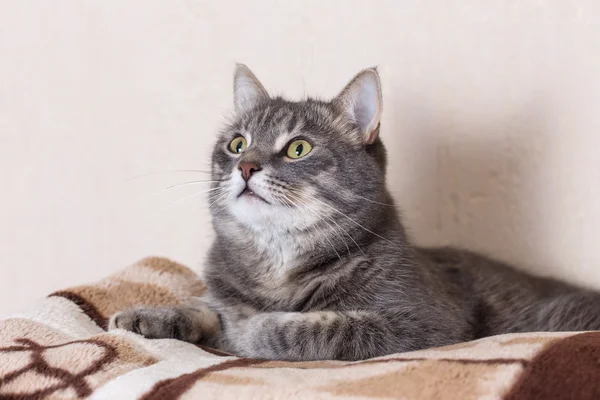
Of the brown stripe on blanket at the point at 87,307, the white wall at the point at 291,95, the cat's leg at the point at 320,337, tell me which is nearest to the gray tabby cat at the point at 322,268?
the cat's leg at the point at 320,337

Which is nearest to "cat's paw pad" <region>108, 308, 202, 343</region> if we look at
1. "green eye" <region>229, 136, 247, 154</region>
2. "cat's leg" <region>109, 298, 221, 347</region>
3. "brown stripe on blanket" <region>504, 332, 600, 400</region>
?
"cat's leg" <region>109, 298, 221, 347</region>

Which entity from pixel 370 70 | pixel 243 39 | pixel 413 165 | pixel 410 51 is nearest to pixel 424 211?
pixel 413 165

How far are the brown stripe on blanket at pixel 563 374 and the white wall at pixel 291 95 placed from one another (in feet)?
2.22

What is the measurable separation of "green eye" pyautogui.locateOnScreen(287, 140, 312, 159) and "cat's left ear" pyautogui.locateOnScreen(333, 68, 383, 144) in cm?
13

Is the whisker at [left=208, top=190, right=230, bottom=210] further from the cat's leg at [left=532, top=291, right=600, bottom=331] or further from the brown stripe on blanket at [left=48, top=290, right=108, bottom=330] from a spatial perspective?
the cat's leg at [left=532, top=291, right=600, bottom=331]

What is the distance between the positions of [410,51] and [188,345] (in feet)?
3.16

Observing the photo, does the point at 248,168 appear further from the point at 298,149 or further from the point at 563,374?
the point at 563,374

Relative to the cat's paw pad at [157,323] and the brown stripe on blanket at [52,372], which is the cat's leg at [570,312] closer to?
the cat's paw pad at [157,323]

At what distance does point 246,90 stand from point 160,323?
Answer: 632mm

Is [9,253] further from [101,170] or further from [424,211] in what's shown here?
[424,211]

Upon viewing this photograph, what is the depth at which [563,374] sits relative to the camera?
0.89 metres

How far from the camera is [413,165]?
1.86 m

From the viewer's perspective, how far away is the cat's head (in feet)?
4.39

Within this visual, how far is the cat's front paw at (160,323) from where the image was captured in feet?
4.42
